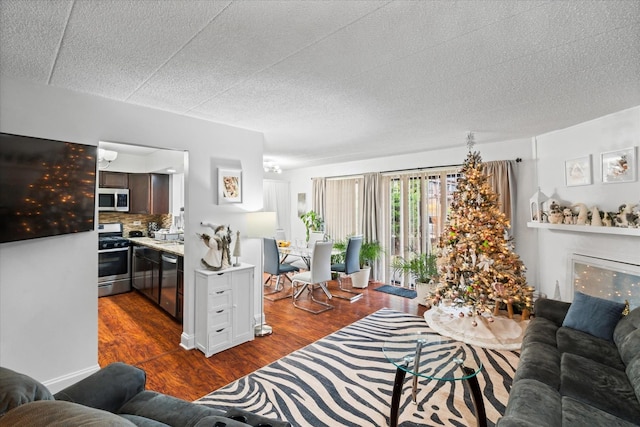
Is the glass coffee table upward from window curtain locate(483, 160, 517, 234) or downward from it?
downward

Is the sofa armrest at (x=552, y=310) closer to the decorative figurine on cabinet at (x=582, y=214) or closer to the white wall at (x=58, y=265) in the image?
the decorative figurine on cabinet at (x=582, y=214)

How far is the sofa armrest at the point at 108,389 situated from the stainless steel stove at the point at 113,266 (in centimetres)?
388

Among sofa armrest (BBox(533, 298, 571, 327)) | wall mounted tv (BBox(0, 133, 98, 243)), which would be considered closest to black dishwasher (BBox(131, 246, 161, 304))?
wall mounted tv (BBox(0, 133, 98, 243))

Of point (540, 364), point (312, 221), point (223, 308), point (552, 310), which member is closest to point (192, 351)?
point (223, 308)

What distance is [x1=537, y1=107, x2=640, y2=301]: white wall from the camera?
310 cm

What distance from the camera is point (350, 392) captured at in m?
2.51

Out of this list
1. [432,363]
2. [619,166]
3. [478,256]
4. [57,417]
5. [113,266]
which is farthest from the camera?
[113,266]

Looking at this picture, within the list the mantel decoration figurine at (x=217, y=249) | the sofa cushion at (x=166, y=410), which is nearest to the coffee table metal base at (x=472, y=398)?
the sofa cushion at (x=166, y=410)

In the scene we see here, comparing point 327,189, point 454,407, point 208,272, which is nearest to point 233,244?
point 208,272

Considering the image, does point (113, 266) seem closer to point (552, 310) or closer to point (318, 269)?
point (318, 269)

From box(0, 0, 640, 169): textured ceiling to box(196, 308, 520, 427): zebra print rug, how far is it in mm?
2131

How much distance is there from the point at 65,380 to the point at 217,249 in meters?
1.59

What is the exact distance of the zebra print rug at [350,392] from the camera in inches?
87.4

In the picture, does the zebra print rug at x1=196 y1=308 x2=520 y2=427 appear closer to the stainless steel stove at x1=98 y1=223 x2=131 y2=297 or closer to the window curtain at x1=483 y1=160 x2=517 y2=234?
the window curtain at x1=483 y1=160 x2=517 y2=234
